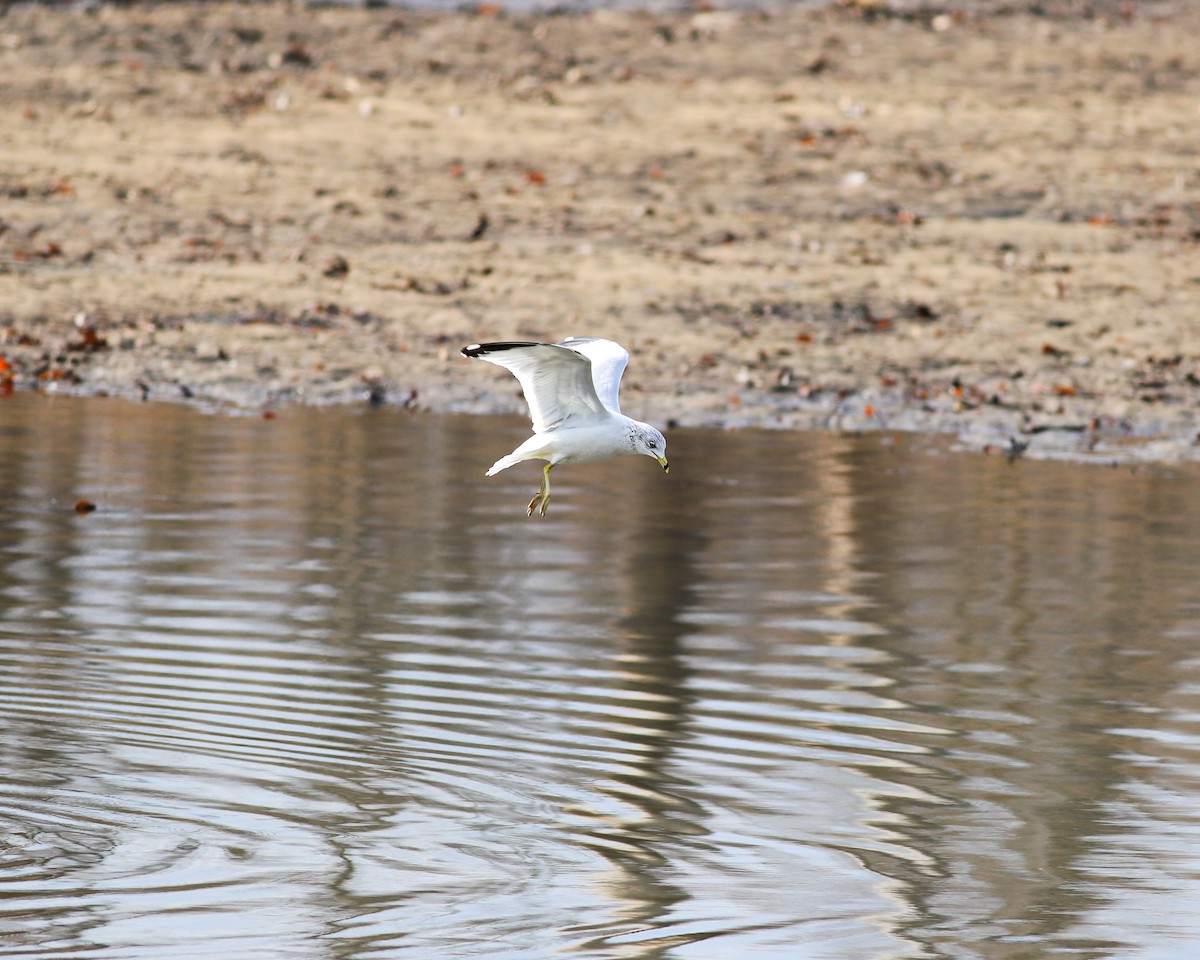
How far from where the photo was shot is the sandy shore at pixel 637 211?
16469 millimetres

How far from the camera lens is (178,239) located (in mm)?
18984

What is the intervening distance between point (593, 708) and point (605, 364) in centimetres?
187

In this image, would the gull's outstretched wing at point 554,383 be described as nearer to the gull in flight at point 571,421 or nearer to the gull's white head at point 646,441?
the gull in flight at point 571,421

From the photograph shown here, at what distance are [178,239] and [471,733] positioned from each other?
11726mm

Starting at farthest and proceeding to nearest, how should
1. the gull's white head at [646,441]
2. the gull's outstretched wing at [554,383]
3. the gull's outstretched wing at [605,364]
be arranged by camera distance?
the gull's outstretched wing at [605,364] → the gull's white head at [646,441] → the gull's outstretched wing at [554,383]

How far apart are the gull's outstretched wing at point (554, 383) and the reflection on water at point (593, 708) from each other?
1.03 metres

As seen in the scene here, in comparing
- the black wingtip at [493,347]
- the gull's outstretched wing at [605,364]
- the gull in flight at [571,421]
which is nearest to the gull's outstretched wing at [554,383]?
the gull in flight at [571,421]

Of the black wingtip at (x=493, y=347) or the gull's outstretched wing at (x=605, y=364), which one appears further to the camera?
the gull's outstretched wing at (x=605, y=364)

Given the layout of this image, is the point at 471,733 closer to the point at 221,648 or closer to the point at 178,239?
the point at 221,648

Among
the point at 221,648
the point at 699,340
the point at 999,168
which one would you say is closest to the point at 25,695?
the point at 221,648

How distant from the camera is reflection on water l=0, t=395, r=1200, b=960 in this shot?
6312 mm

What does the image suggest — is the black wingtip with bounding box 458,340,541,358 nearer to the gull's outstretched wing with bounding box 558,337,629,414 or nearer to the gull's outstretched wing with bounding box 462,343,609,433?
the gull's outstretched wing with bounding box 462,343,609,433

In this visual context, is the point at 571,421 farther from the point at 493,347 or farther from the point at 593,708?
the point at 593,708

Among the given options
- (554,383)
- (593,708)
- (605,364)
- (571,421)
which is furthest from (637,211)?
(593,708)
